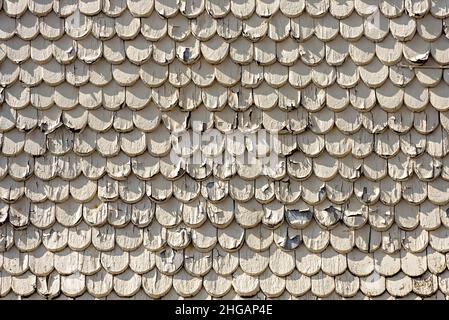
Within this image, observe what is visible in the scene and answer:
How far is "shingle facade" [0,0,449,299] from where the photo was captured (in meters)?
4.35

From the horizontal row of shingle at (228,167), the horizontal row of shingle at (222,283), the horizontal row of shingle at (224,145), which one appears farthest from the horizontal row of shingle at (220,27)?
the horizontal row of shingle at (222,283)

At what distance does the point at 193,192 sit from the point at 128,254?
415mm

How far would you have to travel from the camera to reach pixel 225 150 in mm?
4418

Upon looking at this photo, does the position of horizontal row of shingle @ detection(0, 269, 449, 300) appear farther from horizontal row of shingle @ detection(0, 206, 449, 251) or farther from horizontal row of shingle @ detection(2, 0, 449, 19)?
horizontal row of shingle @ detection(2, 0, 449, 19)

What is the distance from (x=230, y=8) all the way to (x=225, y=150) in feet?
2.19

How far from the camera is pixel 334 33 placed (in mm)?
4418

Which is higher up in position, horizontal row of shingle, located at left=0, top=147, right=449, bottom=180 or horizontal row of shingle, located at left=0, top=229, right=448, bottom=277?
horizontal row of shingle, located at left=0, top=147, right=449, bottom=180

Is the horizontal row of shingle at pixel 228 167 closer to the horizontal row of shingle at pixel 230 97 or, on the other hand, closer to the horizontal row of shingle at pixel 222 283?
the horizontal row of shingle at pixel 230 97

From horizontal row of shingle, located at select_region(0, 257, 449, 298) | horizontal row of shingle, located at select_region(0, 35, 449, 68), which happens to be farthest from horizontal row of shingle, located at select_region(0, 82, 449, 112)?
horizontal row of shingle, located at select_region(0, 257, 449, 298)

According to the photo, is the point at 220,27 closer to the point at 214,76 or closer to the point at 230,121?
the point at 214,76

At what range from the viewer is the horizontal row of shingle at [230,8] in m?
4.41

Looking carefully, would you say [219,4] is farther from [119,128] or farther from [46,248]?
[46,248]

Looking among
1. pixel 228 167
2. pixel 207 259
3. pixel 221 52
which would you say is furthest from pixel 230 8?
pixel 207 259
